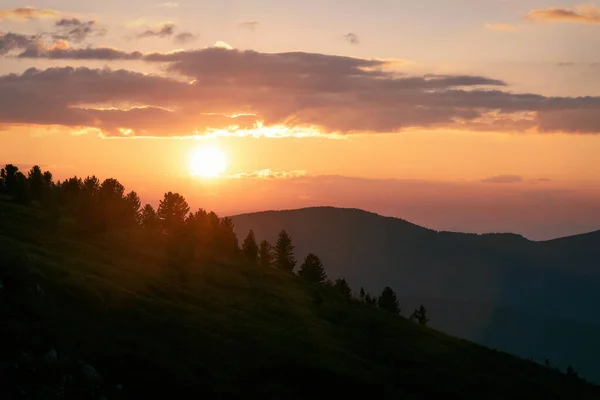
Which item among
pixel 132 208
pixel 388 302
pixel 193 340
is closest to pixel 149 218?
pixel 132 208

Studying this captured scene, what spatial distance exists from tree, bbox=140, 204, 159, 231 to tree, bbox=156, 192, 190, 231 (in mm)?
1416

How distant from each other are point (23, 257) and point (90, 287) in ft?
33.3

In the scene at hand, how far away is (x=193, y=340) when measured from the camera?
9044 centimetres

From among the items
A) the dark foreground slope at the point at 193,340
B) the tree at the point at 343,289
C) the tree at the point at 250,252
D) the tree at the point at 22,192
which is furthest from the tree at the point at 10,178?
the tree at the point at 343,289

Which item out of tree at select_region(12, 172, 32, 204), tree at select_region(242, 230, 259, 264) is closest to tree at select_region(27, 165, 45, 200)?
tree at select_region(12, 172, 32, 204)

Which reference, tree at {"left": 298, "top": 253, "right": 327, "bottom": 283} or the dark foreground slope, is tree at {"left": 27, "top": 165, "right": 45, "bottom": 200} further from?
tree at {"left": 298, "top": 253, "right": 327, "bottom": 283}

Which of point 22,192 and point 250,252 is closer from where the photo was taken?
point 22,192

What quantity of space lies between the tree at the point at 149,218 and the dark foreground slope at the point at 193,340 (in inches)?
1443

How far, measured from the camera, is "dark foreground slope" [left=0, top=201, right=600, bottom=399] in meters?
75.5

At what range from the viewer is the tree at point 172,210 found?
605 ft

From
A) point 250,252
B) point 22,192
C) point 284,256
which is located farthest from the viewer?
point 284,256

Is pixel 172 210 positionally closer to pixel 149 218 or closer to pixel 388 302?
pixel 149 218

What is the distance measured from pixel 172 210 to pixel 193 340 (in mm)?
99731

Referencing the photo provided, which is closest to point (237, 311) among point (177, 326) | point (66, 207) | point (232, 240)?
point (177, 326)
